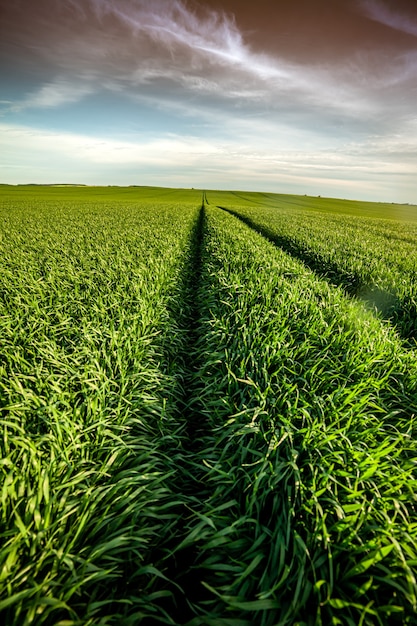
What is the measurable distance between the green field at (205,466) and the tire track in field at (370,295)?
91.2 inches

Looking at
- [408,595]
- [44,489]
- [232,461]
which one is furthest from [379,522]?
[44,489]

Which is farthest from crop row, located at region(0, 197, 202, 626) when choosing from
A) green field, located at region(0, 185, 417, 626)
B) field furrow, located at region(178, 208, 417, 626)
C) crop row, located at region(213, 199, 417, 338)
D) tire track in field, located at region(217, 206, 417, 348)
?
crop row, located at region(213, 199, 417, 338)

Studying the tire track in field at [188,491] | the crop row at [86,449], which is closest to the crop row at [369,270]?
the tire track in field at [188,491]

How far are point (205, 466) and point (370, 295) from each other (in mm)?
7881

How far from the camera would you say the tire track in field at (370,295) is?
711 centimetres

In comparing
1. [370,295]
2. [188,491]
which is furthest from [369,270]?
[188,491]

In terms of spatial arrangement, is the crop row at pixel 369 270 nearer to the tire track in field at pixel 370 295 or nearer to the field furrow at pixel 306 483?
the tire track in field at pixel 370 295

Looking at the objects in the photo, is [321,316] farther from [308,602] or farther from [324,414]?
[308,602]

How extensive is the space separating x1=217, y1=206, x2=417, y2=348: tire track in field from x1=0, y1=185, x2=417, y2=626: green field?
2318 millimetres

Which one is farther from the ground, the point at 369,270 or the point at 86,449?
the point at 369,270

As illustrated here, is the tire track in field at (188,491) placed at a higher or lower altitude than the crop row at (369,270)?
lower

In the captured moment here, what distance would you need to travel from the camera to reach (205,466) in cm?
310

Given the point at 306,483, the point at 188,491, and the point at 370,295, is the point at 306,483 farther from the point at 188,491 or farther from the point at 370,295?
the point at 370,295

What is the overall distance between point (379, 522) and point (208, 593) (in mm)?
1339
